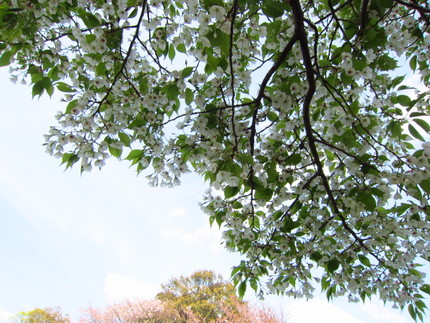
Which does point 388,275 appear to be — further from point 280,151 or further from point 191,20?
point 191,20

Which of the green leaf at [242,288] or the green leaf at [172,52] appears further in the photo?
the green leaf at [242,288]

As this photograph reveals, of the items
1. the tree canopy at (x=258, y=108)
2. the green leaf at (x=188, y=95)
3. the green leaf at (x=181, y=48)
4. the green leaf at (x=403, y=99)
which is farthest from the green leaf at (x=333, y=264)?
the green leaf at (x=181, y=48)

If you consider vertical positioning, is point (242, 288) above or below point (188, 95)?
below

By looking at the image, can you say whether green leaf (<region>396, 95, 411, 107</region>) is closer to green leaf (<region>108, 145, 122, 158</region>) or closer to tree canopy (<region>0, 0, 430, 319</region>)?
tree canopy (<region>0, 0, 430, 319</region>)

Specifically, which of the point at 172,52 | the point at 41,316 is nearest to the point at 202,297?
the point at 41,316

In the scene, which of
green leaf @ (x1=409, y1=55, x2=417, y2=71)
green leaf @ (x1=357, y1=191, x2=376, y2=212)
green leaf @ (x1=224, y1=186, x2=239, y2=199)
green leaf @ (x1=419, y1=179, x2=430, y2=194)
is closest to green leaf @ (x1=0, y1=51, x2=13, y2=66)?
green leaf @ (x1=224, y1=186, x2=239, y2=199)

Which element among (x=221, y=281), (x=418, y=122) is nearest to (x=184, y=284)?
(x=221, y=281)

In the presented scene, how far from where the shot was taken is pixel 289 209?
2.37 m

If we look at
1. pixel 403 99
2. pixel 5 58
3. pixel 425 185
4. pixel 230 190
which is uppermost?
pixel 5 58

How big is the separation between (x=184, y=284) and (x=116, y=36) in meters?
15.3

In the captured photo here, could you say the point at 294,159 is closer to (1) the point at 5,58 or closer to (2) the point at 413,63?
(2) the point at 413,63

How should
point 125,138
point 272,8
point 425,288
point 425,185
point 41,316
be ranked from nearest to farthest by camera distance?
point 272,8 → point 425,185 → point 125,138 → point 425,288 → point 41,316

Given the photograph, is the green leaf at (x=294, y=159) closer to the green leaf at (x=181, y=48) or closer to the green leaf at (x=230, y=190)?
the green leaf at (x=230, y=190)

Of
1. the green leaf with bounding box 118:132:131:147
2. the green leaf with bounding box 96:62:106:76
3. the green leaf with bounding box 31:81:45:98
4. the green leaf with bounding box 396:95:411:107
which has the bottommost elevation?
the green leaf with bounding box 118:132:131:147
